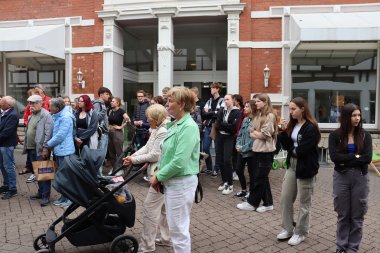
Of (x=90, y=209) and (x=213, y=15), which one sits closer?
(x=90, y=209)

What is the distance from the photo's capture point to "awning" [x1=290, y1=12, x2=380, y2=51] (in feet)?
32.1

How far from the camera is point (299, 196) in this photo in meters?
4.72

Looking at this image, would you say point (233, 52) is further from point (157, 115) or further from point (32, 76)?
Result: point (157, 115)

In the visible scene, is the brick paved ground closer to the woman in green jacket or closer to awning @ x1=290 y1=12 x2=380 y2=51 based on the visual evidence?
the woman in green jacket

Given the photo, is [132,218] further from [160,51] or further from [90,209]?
[160,51]

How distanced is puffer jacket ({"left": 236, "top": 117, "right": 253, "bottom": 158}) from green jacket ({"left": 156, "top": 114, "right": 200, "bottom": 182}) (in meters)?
3.00

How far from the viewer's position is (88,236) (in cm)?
412

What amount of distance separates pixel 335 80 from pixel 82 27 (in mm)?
8315

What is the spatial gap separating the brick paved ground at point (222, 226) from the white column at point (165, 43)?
559 centimetres

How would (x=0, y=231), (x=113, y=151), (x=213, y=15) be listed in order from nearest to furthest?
(x=0, y=231), (x=113, y=151), (x=213, y=15)

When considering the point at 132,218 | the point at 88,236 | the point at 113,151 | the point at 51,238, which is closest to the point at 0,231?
the point at 51,238

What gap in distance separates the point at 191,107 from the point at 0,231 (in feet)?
11.0

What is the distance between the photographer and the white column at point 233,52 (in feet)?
38.0

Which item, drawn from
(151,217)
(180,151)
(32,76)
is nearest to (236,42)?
(32,76)
